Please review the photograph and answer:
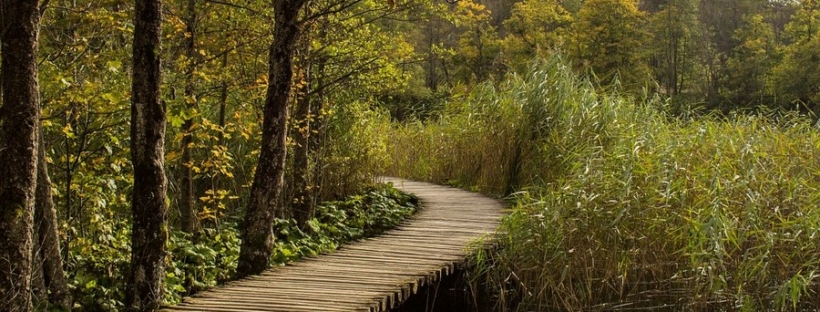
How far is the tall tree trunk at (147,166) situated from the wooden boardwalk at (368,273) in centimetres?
29

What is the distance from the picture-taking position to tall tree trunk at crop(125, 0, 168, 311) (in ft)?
17.4

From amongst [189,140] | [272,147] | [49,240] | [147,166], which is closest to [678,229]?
[272,147]

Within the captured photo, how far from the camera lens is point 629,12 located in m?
30.7

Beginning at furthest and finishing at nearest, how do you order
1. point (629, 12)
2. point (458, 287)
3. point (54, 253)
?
point (629, 12) → point (458, 287) → point (54, 253)

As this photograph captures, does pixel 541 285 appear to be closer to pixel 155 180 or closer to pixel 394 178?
pixel 155 180

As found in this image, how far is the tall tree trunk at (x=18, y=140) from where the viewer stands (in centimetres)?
454

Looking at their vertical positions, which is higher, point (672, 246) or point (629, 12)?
point (629, 12)

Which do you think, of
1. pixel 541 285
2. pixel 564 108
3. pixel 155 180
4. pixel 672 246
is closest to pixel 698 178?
pixel 672 246

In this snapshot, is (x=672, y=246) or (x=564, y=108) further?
(x=564, y=108)

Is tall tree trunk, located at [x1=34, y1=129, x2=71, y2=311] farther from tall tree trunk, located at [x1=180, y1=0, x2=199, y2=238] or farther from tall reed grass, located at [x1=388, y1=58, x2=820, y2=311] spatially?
tall reed grass, located at [x1=388, y1=58, x2=820, y2=311]

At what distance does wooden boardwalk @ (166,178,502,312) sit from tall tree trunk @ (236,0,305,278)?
0.23m

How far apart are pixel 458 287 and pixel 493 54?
25.3 m

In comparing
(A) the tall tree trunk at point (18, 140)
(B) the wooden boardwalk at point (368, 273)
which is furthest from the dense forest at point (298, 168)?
(B) the wooden boardwalk at point (368, 273)

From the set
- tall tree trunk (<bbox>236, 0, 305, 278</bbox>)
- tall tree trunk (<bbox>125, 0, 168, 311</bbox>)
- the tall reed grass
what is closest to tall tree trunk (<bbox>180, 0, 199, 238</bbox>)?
tall tree trunk (<bbox>236, 0, 305, 278</bbox>)
